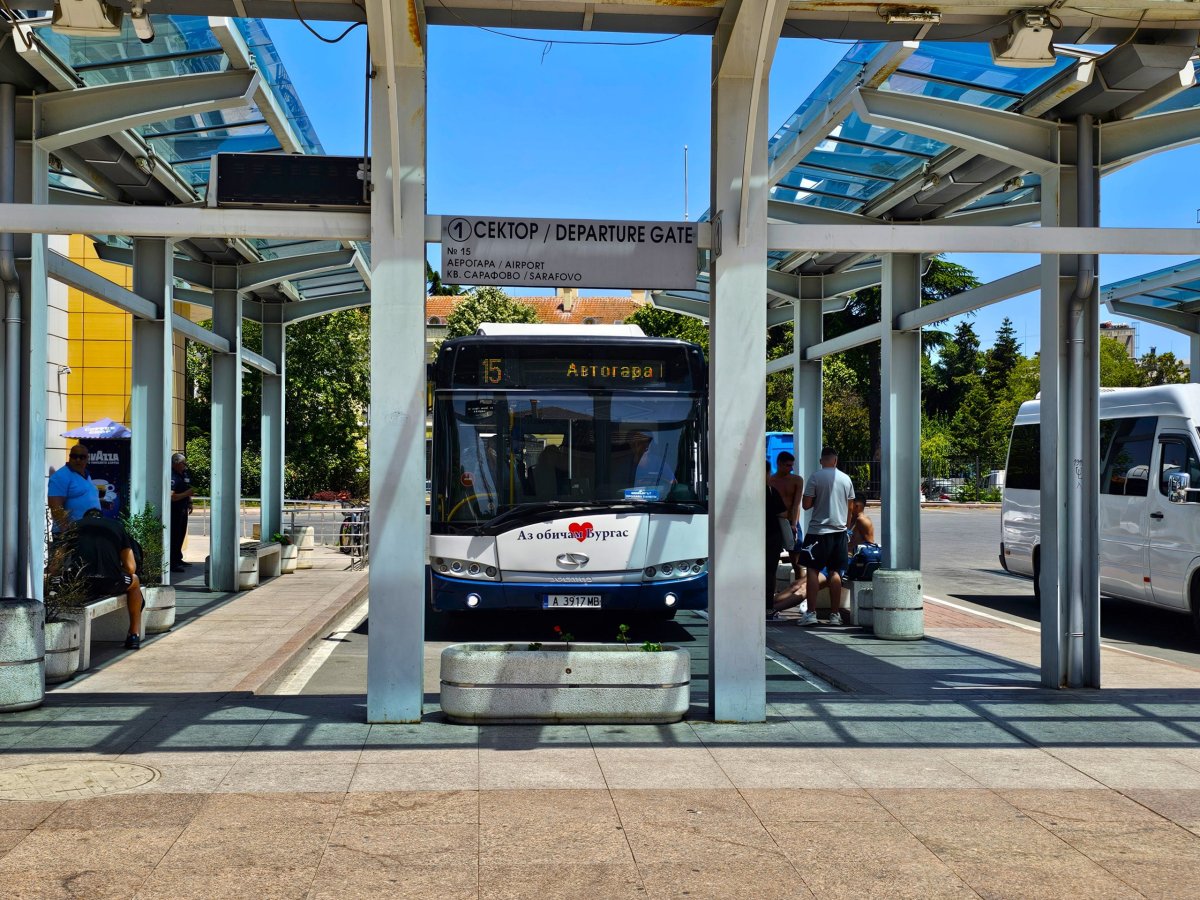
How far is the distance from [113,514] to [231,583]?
2826 millimetres

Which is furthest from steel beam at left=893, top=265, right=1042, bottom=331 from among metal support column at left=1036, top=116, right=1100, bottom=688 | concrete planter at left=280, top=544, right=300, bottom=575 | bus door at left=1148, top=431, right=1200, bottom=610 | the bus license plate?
concrete planter at left=280, top=544, right=300, bottom=575

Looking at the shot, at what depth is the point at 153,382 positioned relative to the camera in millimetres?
13312

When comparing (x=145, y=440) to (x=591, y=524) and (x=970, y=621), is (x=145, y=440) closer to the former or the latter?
(x=591, y=524)

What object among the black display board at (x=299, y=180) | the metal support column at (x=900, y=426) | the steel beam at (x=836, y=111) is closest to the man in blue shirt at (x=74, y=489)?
the black display board at (x=299, y=180)

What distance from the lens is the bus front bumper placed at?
39.0 ft

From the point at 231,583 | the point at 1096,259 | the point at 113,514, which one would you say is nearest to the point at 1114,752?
the point at 1096,259

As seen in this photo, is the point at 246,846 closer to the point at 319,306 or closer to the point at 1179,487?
the point at 1179,487

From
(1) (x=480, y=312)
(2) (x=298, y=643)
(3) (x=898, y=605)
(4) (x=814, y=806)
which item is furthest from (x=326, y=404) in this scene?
(4) (x=814, y=806)

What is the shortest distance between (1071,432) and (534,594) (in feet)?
16.7

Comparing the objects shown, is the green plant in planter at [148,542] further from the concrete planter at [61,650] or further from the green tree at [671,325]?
the green tree at [671,325]

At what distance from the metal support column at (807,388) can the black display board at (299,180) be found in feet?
28.3

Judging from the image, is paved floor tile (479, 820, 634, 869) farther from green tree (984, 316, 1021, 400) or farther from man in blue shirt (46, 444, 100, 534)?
green tree (984, 316, 1021, 400)

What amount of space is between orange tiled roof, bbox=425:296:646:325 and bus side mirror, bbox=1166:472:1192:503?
281ft

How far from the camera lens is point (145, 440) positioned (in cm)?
1338
